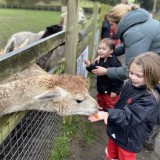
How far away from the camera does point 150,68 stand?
2492 millimetres

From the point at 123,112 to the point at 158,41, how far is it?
1064 mm

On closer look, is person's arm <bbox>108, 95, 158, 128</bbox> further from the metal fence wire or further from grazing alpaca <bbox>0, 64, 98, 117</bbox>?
the metal fence wire

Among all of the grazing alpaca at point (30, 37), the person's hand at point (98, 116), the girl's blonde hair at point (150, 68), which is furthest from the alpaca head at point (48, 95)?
the grazing alpaca at point (30, 37)

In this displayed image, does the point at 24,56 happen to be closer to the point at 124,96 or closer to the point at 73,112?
the point at 73,112

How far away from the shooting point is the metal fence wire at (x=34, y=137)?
2637 millimetres

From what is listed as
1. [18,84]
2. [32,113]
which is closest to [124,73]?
[32,113]

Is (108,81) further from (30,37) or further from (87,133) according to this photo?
(30,37)

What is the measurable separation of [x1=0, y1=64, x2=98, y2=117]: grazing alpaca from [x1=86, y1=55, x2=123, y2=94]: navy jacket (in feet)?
4.88

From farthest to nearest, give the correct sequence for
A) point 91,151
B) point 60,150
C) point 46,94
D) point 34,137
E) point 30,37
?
point 30,37 → point 91,151 → point 60,150 → point 34,137 → point 46,94

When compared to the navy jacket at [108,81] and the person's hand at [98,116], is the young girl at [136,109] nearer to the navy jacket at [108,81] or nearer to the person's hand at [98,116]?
the person's hand at [98,116]

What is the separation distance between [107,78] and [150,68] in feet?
5.94

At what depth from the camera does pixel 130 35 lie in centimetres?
296

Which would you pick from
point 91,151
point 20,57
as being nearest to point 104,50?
point 91,151

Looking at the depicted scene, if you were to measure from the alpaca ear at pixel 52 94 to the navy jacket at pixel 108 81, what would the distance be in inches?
65.7
